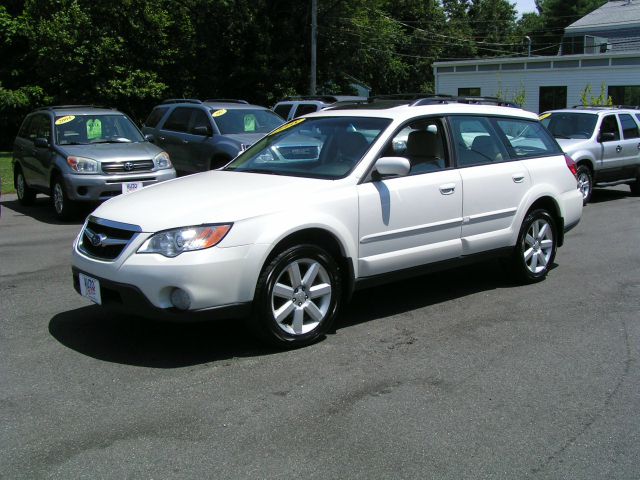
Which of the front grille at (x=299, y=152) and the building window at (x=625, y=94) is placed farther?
the building window at (x=625, y=94)

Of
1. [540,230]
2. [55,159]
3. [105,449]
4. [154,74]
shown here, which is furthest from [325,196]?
[154,74]

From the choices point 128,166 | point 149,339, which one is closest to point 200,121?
point 128,166

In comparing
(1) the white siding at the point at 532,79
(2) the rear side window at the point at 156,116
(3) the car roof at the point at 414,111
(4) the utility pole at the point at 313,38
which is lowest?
(2) the rear side window at the point at 156,116

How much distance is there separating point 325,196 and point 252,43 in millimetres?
28328

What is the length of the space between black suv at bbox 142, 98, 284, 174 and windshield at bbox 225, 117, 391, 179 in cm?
558

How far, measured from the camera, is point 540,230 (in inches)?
274

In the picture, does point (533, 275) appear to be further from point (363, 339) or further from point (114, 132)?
point (114, 132)

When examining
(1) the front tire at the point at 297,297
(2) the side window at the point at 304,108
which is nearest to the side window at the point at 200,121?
(2) the side window at the point at 304,108

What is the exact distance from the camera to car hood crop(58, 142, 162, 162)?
10625 millimetres

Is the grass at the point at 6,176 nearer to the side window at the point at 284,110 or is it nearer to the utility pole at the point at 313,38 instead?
the side window at the point at 284,110

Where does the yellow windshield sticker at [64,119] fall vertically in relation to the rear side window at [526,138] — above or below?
above

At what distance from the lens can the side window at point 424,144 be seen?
5.97m

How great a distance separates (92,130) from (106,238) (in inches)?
282

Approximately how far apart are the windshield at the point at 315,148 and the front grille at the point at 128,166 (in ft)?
15.6
